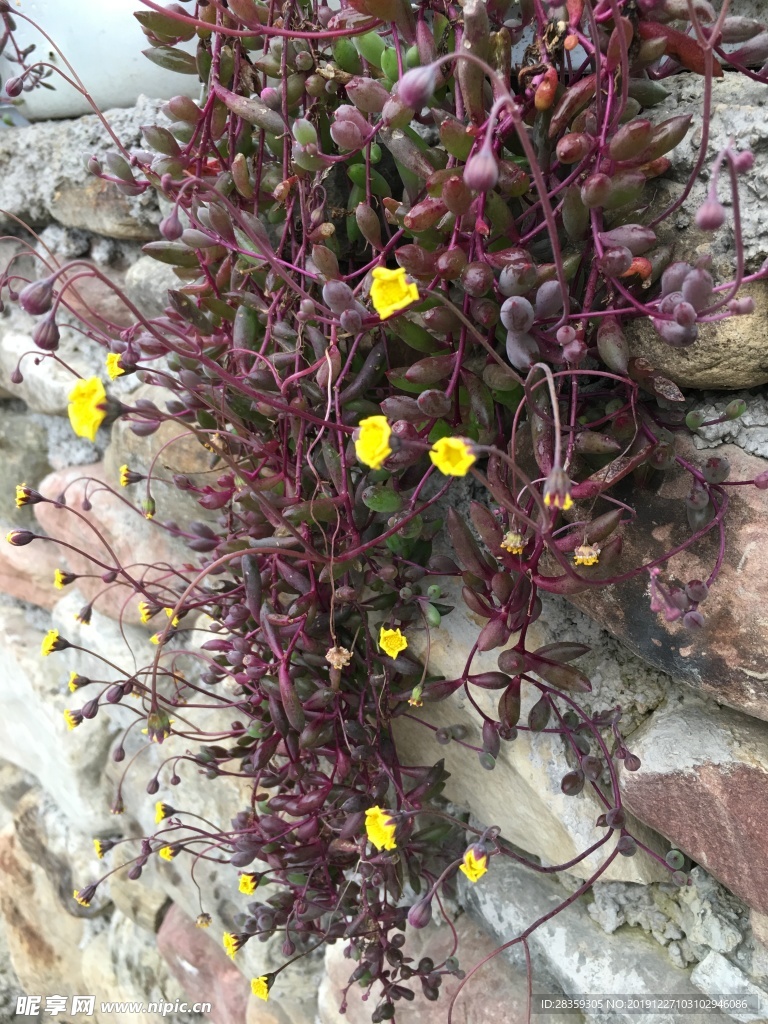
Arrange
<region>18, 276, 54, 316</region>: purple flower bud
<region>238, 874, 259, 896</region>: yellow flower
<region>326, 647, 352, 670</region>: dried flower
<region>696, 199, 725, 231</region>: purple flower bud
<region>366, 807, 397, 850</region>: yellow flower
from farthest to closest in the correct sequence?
1. <region>238, 874, 259, 896</region>: yellow flower
2. <region>326, 647, 352, 670</region>: dried flower
3. <region>366, 807, 397, 850</region>: yellow flower
4. <region>18, 276, 54, 316</region>: purple flower bud
5. <region>696, 199, 725, 231</region>: purple flower bud

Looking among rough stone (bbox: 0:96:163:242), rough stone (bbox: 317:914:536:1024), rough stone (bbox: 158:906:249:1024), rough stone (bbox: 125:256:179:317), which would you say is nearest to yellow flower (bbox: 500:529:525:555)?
rough stone (bbox: 317:914:536:1024)

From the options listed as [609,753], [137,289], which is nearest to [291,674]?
[609,753]

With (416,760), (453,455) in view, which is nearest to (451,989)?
(416,760)

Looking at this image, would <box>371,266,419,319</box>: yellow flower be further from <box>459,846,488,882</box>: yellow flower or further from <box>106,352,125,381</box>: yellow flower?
<box>459,846,488,882</box>: yellow flower

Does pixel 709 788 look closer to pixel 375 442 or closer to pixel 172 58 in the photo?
pixel 375 442

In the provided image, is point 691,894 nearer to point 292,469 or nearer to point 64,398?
point 292,469

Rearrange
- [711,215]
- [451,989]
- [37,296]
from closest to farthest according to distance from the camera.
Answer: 1. [711,215]
2. [37,296]
3. [451,989]

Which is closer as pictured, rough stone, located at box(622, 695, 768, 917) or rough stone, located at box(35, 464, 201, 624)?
rough stone, located at box(622, 695, 768, 917)
